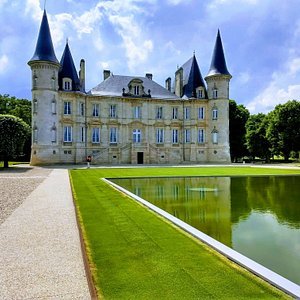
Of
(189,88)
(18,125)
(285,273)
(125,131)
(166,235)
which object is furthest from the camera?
(189,88)

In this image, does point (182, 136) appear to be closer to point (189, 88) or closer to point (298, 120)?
point (189, 88)

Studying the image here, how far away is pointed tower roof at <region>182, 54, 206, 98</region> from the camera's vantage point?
48.2m

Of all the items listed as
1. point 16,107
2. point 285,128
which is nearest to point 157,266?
point 285,128

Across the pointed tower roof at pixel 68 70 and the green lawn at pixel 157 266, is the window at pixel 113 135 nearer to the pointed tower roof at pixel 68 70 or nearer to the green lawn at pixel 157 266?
the pointed tower roof at pixel 68 70

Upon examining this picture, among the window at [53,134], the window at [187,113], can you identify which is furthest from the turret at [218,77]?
the window at [53,134]

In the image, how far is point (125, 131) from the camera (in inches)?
1779

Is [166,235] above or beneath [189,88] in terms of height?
beneath

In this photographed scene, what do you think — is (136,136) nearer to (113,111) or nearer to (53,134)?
(113,111)

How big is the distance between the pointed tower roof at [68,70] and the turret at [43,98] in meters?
2.25

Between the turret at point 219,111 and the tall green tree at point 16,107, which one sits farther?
the tall green tree at point 16,107

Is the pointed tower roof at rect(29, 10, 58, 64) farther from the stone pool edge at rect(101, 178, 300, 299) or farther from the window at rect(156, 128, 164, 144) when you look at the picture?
the stone pool edge at rect(101, 178, 300, 299)

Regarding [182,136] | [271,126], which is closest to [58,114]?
[182,136]

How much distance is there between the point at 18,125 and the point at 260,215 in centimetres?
2934

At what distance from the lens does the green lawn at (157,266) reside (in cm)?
402
